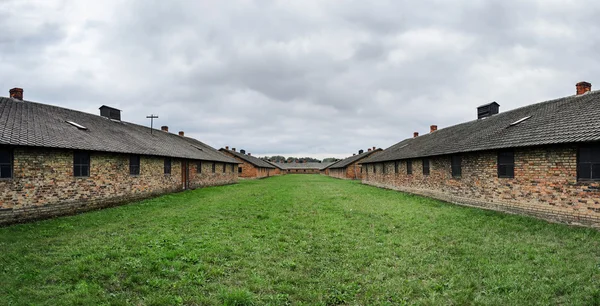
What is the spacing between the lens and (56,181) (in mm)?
12203

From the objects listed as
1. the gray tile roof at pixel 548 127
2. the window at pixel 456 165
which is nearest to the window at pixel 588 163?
the gray tile roof at pixel 548 127

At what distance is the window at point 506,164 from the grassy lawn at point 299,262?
2.55 metres

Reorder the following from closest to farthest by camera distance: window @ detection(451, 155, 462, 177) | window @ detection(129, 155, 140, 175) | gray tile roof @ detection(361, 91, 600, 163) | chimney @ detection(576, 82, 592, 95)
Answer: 1. gray tile roof @ detection(361, 91, 600, 163)
2. chimney @ detection(576, 82, 592, 95)
3. window @ detection(451, 155, 462, 177)
4. window @ detection(129, 155, 140, 175)

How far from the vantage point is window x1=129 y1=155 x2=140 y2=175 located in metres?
16.8

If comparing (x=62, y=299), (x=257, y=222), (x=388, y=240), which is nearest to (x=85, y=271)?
(x=62, y=299)

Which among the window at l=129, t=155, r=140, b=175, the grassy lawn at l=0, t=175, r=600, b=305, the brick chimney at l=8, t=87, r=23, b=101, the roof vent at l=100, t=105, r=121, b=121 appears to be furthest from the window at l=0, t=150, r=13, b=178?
the roof vent at l=100, t=105, r=121, b=121

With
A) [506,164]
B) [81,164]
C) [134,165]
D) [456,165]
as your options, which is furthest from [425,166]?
[81,164]

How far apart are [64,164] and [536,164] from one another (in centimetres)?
1862

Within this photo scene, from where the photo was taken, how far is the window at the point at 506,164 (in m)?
12.3

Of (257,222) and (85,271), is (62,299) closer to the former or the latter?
(85,271)

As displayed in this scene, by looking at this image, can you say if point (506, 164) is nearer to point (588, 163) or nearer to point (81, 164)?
point (588, 163)

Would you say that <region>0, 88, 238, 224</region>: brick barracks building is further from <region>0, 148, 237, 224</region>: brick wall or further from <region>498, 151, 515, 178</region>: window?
<region>498, 151, 515, 178</region>: window

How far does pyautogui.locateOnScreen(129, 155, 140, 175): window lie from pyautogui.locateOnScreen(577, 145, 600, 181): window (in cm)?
1971

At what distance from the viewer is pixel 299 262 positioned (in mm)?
6434
